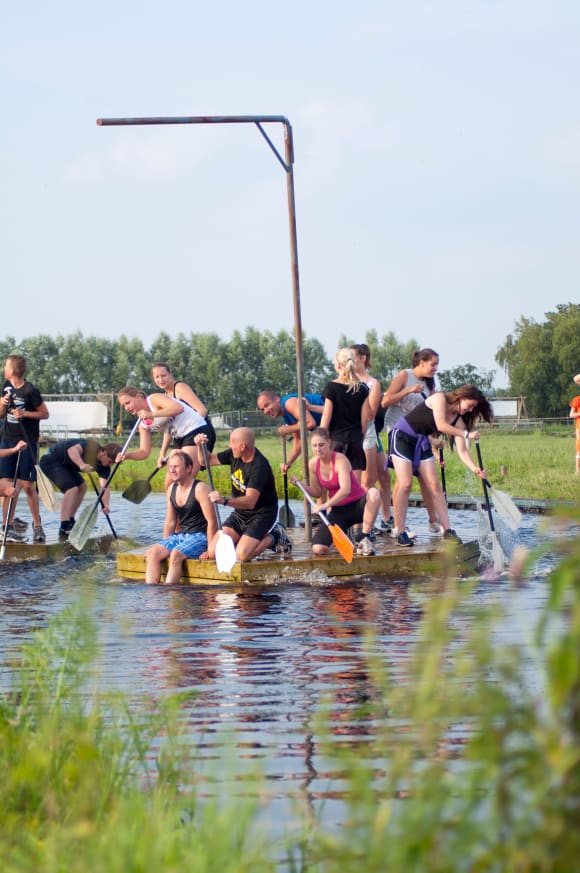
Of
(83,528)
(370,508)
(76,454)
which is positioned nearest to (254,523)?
(370,508)

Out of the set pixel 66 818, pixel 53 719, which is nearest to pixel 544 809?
pixel 66 818

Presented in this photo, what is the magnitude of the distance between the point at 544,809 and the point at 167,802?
1827mm

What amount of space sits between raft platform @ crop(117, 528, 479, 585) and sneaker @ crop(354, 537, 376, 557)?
0.24ft

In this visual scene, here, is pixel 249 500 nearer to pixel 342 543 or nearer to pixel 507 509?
pixel 342 543

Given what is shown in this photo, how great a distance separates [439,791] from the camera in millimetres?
2803

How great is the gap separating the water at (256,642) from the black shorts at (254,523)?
1.77ft

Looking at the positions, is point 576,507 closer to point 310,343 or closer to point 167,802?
point 167,802

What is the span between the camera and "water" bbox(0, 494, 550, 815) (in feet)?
18.4

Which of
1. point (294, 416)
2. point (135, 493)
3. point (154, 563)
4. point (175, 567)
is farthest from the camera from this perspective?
point (294, 416)

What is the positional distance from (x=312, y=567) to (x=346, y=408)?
1.80 metres

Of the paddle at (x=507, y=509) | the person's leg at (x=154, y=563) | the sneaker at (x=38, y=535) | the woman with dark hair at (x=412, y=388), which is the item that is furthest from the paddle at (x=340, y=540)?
the sneaker at (x=38, y=535)

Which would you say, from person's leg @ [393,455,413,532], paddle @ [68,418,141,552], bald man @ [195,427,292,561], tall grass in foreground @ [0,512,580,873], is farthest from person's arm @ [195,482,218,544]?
tall grass in foreground @ [0,512,580,873]

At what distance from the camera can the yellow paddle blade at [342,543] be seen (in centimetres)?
1198

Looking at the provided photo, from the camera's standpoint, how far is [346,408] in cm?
1308
